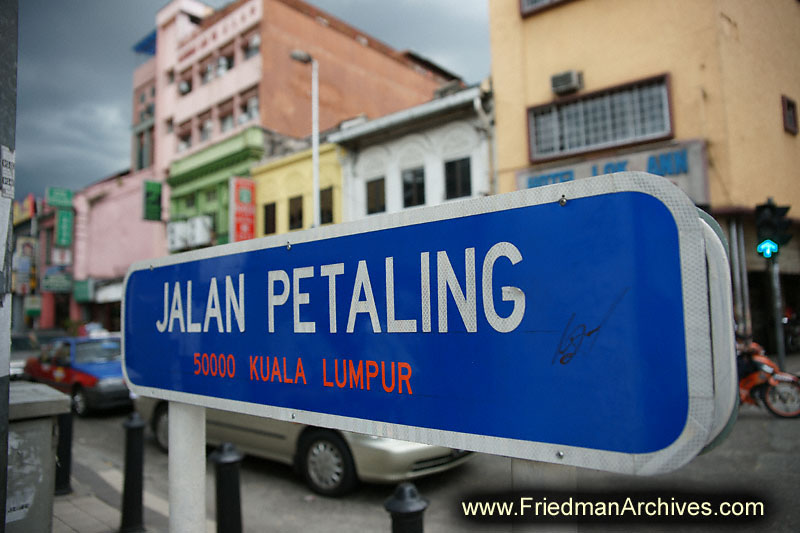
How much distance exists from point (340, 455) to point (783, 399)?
6660mm

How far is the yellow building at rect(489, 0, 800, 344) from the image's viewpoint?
468 inches

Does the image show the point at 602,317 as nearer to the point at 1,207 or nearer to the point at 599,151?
the point at 1,207

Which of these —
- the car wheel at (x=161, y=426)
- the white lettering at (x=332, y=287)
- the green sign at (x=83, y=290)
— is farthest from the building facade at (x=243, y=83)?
the white lettering at (x=332, y=287)

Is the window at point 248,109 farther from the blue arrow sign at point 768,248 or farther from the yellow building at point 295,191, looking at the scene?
the blue arrow sign at point 768,248

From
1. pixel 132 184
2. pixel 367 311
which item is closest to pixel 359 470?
pixel 367 311

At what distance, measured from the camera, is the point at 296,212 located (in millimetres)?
19656

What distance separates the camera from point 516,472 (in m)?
1.21

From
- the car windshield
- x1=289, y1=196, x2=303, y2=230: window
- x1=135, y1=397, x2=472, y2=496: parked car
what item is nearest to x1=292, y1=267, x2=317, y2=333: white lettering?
x1=135, y1=397, x2=472, y2=496: parked car

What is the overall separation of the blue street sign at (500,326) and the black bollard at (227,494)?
212 cm

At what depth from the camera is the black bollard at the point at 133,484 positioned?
434cm

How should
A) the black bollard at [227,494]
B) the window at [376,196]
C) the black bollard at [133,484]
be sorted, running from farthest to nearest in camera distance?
the window at [376,196]
the black bollard at [133,484]
the black bollard at [227,494]

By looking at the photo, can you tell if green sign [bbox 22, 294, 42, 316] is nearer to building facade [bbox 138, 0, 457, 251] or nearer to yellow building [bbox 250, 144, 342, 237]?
building facade [bbox 138, 0, 457, 251]

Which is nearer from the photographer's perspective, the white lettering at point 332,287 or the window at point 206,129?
the white lettering at point 332,287

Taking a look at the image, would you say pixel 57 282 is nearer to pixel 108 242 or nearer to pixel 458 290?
pixel 108 242
